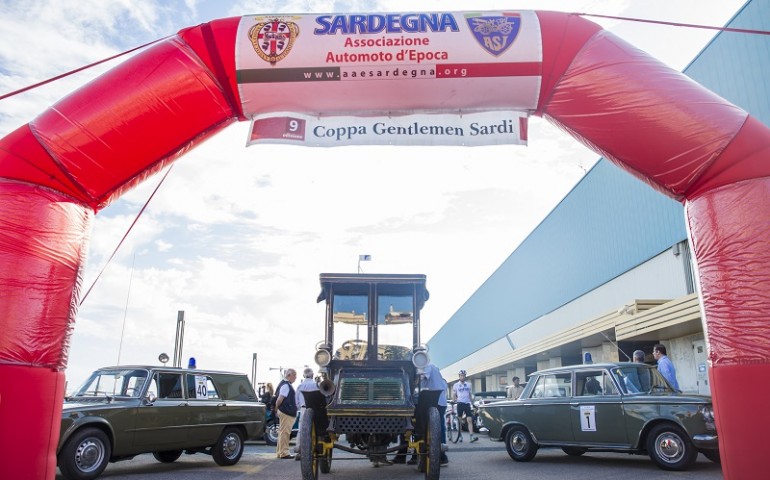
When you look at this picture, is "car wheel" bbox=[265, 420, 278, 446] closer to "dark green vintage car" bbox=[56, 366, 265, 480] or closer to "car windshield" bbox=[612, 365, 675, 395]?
"dark green vintage car" bbox=[56, 366, 265, 480]

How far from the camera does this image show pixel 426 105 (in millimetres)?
6559

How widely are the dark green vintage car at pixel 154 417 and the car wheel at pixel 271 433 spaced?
5.02m

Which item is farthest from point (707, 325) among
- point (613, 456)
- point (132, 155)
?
point (613, 456)

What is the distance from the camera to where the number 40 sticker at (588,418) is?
10.7m

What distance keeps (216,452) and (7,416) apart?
6764 millimetres

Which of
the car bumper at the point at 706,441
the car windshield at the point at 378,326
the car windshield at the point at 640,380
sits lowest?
the car bumper at the point at 706,441

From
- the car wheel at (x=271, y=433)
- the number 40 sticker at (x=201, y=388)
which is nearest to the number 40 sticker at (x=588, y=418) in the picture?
the number 40 sticker at (x=201, y=388)

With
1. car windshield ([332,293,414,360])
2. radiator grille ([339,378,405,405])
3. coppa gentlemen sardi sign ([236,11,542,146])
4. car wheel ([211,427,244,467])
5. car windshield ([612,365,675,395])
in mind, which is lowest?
car wheel ([211,427,244,467])

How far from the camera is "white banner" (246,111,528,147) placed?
6531 millimetres

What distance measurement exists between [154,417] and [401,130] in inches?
267

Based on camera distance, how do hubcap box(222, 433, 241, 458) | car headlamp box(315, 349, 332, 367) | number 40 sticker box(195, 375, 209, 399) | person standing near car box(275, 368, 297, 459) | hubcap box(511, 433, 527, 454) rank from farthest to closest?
person standing near car box(275, 368, 297, 459) → hubcap box(511, 433, 527, 454) → hubcap box(222, 433, 241, 458) → number 40 sticker box(195, 375, 209, 399) → car headlamp box(315, 349, 332, 367)

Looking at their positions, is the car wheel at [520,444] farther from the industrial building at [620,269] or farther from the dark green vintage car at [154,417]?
the dark green vintage car at [154,417]

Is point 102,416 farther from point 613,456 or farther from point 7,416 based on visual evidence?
point 613,456

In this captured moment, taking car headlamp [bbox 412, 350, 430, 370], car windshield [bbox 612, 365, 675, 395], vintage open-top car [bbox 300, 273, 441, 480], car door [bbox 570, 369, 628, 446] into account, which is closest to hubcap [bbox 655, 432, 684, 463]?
car door [bbox 570, 369, 628, 446]
